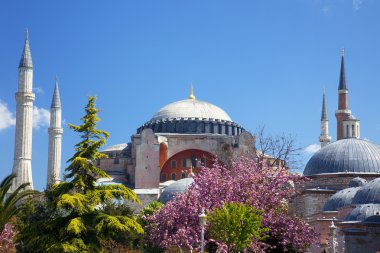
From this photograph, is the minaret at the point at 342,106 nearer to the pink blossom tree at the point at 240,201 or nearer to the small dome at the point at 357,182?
the small dome at the point at 357,182

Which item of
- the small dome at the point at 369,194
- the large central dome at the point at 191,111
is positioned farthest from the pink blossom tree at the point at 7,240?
the large central dome at the point at 191,111

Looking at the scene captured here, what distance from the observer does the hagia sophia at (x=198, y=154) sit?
39844 millimetres

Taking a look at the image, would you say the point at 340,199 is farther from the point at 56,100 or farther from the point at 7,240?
the point at 56,100

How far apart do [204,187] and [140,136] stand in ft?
95.6

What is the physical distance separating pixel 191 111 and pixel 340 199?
76.7 ft

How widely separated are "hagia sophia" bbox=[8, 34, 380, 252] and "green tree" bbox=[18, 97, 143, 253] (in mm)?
14540

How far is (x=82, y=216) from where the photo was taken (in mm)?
21656

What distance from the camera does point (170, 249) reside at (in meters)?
26.9

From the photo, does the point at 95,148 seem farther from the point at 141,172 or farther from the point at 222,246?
the point at 141,172

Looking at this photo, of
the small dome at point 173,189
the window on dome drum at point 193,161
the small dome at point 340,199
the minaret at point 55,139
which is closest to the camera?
the small dome at point 340,199

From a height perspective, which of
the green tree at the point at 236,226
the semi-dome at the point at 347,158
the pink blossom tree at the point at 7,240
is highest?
the semi-dome at the point at 347,158

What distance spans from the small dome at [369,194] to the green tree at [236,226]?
39.8ft

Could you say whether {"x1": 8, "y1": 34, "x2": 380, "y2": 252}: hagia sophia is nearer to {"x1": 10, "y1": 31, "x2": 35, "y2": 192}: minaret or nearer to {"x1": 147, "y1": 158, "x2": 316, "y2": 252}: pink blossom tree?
{"x1": 10, "y1": 31, "x2": 35, "y2": 192}: minaret

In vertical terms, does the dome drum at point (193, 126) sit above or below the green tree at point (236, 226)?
above
